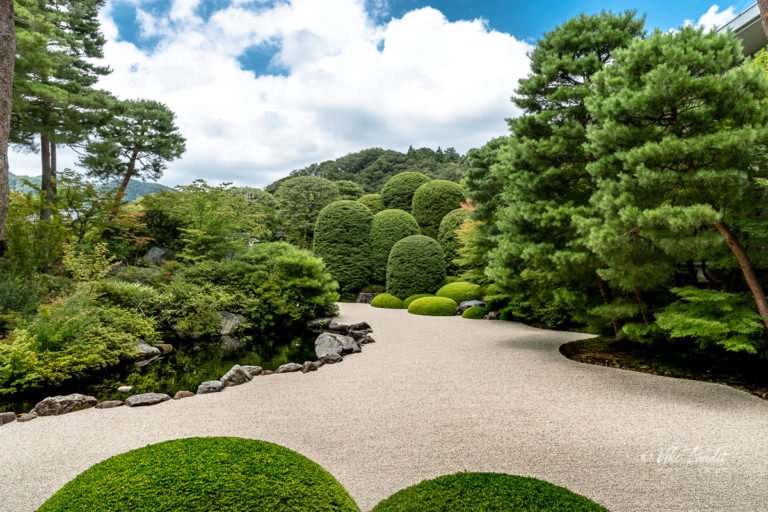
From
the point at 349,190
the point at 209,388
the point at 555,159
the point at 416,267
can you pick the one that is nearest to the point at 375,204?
the point at 349,190

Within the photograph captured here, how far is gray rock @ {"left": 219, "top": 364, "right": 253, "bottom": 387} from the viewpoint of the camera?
5.95 m

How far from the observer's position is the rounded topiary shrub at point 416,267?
53.6ft

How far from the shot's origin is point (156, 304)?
9523 millimetres

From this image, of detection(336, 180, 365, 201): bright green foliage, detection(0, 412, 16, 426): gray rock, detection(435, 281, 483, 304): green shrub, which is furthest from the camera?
detection(336, 180, 365, 201): bright green foliage

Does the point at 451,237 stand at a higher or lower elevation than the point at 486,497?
higher

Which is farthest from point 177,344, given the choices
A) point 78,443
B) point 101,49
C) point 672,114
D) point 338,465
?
point 101,49

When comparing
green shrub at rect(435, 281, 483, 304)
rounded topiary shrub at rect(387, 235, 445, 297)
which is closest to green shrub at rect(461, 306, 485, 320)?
green shrub at rect(435, 281, 483, 304)

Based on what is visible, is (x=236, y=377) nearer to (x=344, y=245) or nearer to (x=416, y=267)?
(x=416, y=267)

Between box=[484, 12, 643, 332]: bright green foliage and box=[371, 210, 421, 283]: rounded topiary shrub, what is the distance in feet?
37.1

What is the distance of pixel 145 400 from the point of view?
5105 millimetres

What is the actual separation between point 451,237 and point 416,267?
2511mm

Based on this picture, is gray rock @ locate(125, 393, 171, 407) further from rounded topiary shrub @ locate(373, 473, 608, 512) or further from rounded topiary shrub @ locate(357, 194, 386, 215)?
rounded topiary shrub @ locate(357, 194, 386, 215)

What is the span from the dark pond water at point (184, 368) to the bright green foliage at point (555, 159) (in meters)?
4.70

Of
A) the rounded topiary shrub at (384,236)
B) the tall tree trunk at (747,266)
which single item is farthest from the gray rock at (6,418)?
the rounded topiary shrub at (384,236)
